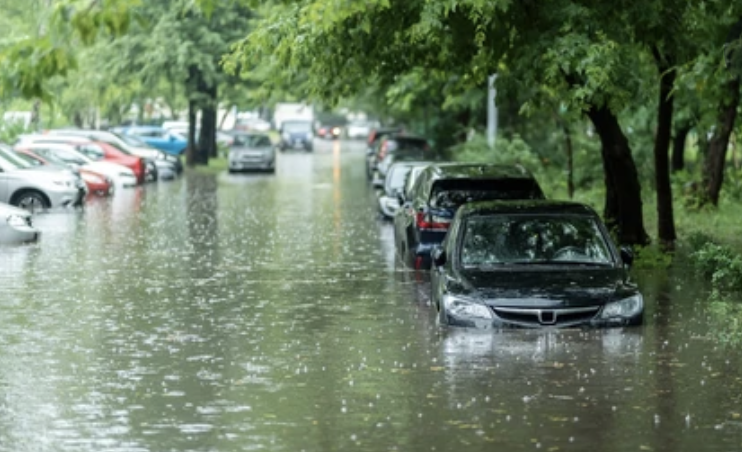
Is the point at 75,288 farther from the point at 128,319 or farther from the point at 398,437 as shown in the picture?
the point at 398,437

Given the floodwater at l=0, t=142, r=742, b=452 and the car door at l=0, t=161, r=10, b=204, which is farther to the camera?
the car door at l=0, t=161, r=10, b=204

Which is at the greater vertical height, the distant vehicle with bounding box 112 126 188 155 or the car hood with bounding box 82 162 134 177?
the distant vehicle with bounding box 112 126 188 155

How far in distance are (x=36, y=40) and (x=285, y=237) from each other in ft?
68.9

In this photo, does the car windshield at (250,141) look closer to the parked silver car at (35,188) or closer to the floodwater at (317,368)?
the parked silver car at (35,188)

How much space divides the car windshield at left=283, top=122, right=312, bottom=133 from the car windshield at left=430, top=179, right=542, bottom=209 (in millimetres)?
73927

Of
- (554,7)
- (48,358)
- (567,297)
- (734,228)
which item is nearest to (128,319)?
(48,358)

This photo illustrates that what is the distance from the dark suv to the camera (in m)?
24.4

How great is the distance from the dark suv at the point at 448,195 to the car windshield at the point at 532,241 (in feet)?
19.8

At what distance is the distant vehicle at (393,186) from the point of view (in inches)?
1411

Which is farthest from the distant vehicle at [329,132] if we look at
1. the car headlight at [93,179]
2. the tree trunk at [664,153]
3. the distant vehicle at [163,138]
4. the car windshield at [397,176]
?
the tree trunk at [664,153]

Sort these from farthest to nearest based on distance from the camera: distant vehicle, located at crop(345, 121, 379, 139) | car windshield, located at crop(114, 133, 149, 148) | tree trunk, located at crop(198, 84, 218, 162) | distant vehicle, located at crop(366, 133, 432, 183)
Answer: distant vehicle, located at crop(345, 121, 379, 139), tree trunk, located at crop(198, 84, 218, 162), car windshield, located at crop(114, 133, 149, 148), distant vehicle, located at crop(366, 133, 432, 183)

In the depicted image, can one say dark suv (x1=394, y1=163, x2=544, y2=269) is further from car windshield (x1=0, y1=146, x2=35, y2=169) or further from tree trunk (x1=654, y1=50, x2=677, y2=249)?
car windshield (x1=0, y1=146, x2=35, y2=169)

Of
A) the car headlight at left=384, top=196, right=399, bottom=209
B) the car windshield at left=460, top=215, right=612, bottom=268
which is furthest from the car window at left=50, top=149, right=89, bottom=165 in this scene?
the car windshield at left=460, top=215, right=612, bottom=268

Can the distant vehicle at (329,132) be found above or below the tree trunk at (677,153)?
below
